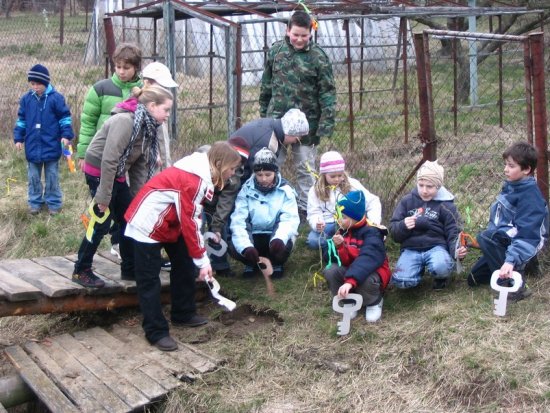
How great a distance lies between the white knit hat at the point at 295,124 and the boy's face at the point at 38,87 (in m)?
2.85

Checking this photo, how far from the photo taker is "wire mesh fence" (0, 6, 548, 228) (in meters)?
7.28

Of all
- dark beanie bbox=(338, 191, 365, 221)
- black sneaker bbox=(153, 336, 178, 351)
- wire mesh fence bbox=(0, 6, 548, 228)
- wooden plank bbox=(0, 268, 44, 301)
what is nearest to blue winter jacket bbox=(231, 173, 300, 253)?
dark beanie bbox=(338, 191, 365, 221)

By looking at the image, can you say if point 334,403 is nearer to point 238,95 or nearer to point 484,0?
point 238,95

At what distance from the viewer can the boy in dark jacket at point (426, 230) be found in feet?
16.5

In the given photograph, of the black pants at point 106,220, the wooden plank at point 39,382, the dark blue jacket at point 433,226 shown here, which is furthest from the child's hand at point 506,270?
the wooden plank at point 39,382

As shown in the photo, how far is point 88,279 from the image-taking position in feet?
17.1

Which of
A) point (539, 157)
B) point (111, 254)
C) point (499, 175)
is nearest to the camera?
point (539, 157)

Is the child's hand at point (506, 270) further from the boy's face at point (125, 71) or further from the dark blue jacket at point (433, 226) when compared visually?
the boy's face at point (125, 71)

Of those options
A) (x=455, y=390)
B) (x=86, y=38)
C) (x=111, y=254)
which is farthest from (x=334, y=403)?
(x=86, y=38)

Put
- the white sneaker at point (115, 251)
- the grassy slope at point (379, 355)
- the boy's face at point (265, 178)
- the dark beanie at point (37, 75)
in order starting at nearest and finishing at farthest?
1. the grassy slope at point (379, 355)
2. the boy's face at point (265, 178)
3. the white sneaker at point (115, 251)
4. the dark beanie at point (37, 75)

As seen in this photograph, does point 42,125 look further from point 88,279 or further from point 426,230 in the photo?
point 426,230

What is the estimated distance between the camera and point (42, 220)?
303 inches

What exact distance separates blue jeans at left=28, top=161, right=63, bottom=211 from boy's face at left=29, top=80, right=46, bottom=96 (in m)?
0.72

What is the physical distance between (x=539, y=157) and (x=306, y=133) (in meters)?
1.73
